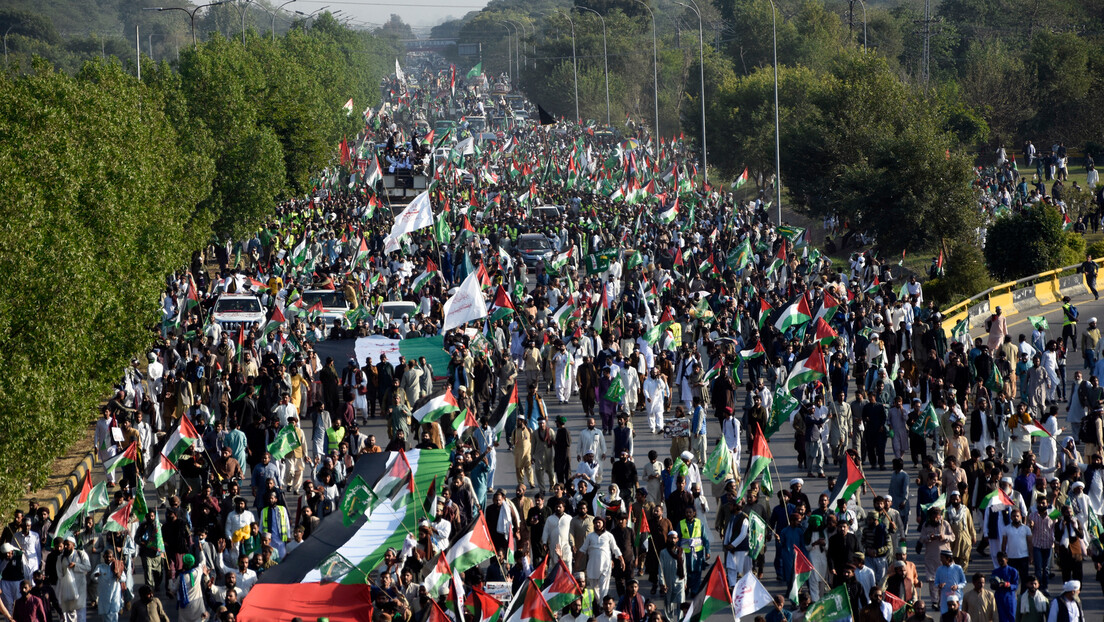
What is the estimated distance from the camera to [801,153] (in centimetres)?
4566

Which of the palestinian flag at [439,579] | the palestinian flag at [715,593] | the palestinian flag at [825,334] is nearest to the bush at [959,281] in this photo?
the palestinian flag at [825,334]

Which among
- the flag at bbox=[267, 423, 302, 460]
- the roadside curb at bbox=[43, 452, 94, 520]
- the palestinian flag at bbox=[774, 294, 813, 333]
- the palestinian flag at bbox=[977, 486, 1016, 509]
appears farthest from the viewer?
the palestinian flag at bbox=[774, 294, 813, 333]

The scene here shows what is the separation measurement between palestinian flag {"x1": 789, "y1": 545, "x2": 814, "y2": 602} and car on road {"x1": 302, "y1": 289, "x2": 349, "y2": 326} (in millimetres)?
16909

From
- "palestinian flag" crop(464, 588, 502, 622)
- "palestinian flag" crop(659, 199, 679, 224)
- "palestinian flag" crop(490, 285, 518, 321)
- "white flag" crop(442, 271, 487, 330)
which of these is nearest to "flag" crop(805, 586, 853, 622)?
"palestinian flag" crop(464, 588, 502, 622)

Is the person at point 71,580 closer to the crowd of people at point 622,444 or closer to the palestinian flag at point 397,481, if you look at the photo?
the crowd of people at point 622,444

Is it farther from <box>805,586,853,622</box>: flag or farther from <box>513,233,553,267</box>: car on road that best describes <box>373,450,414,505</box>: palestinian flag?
<box>513,233,553,267</box>: car on road

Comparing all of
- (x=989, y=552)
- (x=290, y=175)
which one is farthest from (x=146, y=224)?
(x=290, y=175)

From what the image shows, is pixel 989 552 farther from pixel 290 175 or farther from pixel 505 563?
pixel 290 175

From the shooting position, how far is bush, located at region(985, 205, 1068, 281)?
35406 mm

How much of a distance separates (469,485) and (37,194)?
644 centimetres

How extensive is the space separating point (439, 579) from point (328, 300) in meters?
17.4

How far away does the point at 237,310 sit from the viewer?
2847 centimetres

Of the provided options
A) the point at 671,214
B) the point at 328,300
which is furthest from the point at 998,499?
the point at 671,214

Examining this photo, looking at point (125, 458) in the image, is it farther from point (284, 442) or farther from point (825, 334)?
point (825, 334)
